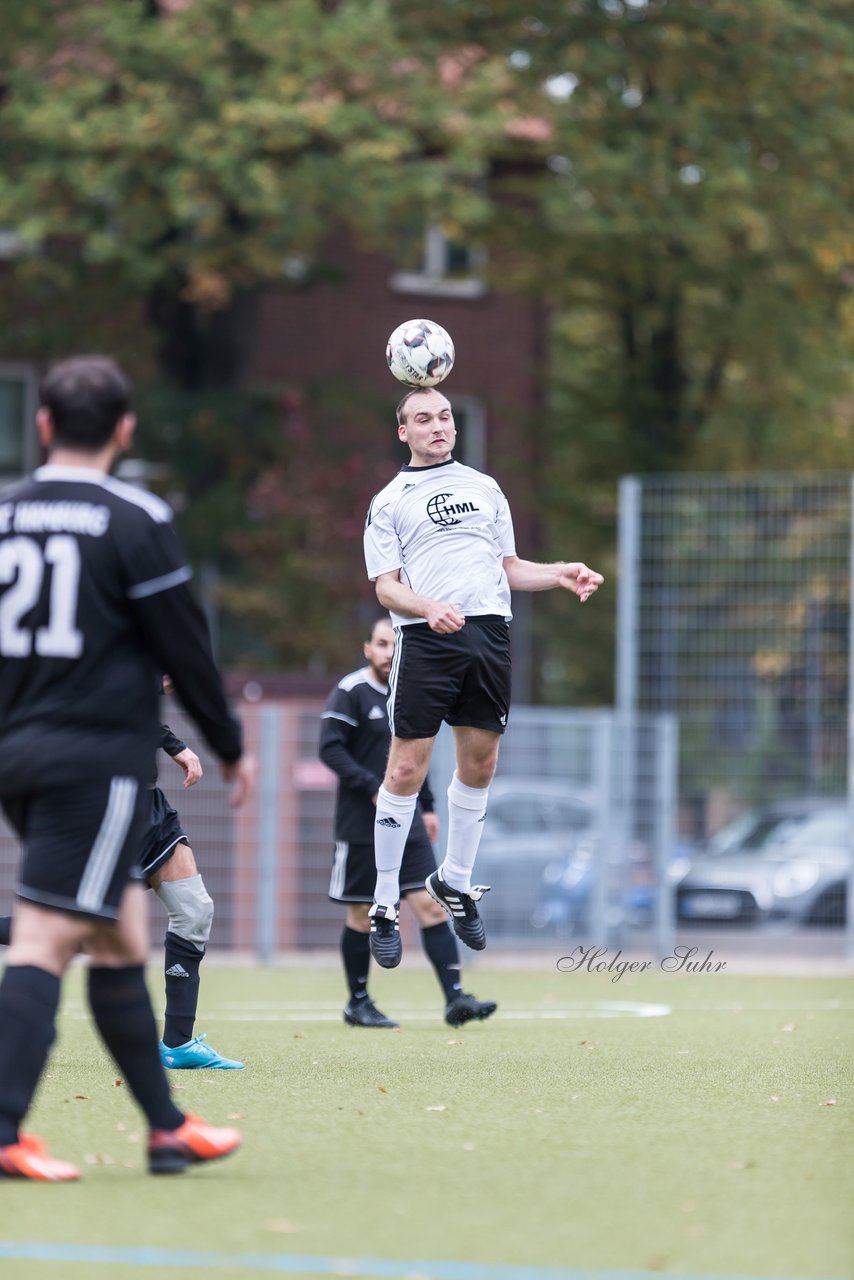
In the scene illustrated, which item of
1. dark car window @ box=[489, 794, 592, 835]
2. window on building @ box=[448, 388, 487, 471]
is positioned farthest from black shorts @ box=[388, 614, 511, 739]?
window on building @ box=[448, 388, 487, 471]

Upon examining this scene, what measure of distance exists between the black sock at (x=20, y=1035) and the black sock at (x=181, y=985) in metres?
3.11

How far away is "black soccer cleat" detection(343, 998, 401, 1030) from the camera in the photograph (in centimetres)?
1082

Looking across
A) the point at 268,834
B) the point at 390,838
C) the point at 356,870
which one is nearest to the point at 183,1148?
the point at 390,838

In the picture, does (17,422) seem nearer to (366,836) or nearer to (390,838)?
(366,836)

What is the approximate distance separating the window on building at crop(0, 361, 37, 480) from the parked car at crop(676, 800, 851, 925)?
14881 mm

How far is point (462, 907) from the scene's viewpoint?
887cm

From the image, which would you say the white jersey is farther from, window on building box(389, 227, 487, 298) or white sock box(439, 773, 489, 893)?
window on building box(389, 227, 487, 298)

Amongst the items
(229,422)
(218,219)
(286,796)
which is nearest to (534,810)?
(286,796)

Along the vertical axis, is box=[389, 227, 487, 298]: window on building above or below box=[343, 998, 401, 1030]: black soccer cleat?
above

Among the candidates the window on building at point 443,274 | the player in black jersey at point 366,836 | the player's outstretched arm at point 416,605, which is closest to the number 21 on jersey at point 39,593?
the player's outstretched arm at point 416,605

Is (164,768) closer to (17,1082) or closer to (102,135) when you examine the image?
(102,135)

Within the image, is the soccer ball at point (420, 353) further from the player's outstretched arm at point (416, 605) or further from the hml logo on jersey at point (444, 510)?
the player's outstretched arm at point (416, 605)

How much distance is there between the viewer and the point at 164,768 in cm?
1880

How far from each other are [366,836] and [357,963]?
26.2 inches
